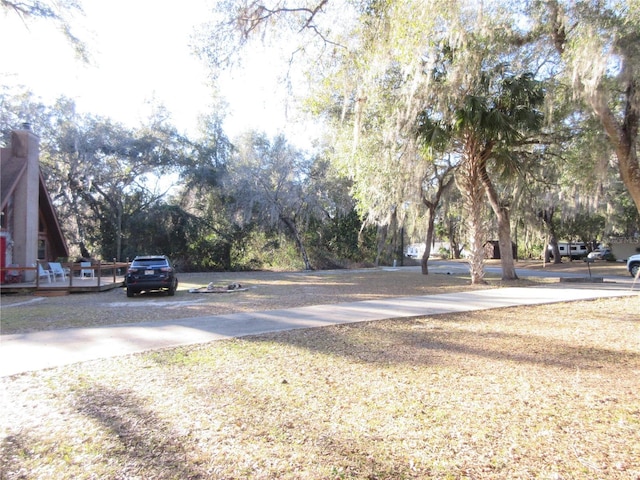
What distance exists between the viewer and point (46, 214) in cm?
2061

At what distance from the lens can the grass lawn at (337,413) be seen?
112 inches

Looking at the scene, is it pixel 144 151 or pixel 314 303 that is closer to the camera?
pixel 314 303

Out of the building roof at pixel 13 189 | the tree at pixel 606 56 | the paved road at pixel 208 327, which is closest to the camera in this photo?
the paved road at pixel 208 327

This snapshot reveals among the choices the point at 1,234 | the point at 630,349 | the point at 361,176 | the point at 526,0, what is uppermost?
the point at 526,0

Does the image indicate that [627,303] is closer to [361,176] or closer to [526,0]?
[526,0]

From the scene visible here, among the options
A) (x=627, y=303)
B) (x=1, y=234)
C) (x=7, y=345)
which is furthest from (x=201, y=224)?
(x=627, y=303)

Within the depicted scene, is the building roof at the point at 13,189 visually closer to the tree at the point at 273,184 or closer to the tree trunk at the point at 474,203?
the tree at the point at 273,184

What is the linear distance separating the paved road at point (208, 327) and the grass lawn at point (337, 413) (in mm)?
657

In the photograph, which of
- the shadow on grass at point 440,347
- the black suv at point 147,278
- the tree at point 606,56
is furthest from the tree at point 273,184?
the shadow on grass at point 440,347

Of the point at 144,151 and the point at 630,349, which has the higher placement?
the point at 144,151

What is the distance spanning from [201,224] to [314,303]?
59.2 ft

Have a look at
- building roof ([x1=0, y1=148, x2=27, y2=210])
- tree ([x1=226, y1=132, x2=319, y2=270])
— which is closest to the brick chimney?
building roof ([x1=0, y1=148, x2=27, y2=210])

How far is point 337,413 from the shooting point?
372cm

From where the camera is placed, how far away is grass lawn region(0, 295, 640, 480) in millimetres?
2854
